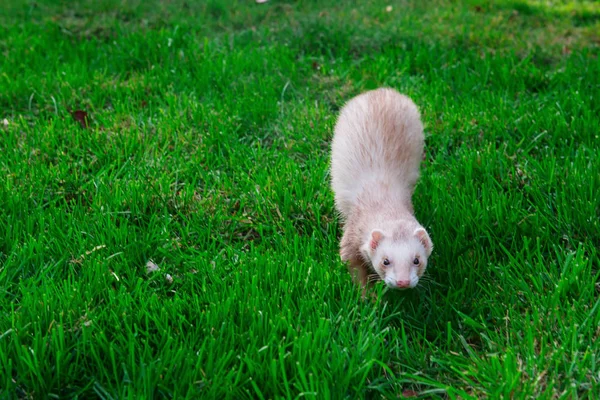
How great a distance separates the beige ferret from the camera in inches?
→ 107

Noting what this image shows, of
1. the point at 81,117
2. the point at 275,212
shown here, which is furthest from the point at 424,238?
the point at 81,117

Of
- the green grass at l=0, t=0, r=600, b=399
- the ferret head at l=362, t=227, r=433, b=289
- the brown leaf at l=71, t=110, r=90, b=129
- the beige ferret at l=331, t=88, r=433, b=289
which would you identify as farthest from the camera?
the brown leaf at l=71, t=110, r=90, b=129

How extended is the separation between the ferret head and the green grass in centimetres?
14

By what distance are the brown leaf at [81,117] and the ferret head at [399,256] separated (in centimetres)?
221

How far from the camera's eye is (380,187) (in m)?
3.20

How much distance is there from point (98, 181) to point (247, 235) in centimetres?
88

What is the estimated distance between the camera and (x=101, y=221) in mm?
3023

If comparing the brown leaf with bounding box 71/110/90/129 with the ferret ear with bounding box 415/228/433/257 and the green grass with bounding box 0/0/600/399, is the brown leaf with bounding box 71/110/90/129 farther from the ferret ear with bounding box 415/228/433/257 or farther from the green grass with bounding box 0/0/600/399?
A: the ferret ear with bounding box 415/228/433/257

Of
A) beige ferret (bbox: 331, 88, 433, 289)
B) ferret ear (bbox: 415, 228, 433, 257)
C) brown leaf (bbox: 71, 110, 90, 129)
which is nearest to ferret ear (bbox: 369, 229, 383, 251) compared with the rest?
beige ferret (bbox: 331, 88, 433, 289)

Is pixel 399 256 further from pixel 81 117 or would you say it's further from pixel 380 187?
pixel 81 117

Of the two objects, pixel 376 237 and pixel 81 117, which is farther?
pixel 81 117

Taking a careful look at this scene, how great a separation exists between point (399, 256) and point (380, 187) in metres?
0.62

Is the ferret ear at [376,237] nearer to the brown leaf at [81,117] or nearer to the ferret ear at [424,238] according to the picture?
the ferret ear at [424,238]

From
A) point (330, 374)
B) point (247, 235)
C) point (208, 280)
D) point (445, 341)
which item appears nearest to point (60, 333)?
point (208, 280)
